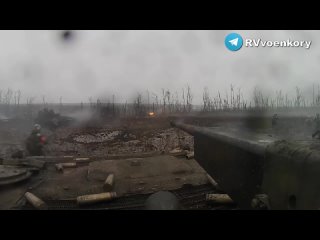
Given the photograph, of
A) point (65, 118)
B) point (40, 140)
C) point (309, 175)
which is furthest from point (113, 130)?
point (309, 175)

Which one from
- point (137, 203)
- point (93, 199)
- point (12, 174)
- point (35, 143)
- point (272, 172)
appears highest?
point (272, 172)

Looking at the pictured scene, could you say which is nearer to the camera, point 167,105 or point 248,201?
point 248,201

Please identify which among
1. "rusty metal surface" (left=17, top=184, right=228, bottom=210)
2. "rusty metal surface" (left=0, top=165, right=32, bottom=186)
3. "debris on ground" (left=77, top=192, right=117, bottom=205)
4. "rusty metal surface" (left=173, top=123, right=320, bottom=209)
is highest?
"rusty metal surface" (left=173, top=123, right=320, bottom=209)

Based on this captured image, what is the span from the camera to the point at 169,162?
912cm

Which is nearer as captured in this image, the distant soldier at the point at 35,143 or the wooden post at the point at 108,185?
the wooden post at the point at 108,185

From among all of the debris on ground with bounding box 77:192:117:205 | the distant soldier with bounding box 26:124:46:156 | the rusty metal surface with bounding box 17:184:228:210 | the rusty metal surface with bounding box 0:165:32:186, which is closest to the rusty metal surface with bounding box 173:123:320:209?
the rusty metal surface with bounding box 17:184:228:210

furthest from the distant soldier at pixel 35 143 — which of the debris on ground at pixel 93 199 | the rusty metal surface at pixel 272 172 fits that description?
the rusty metal surface at pixel 272 172

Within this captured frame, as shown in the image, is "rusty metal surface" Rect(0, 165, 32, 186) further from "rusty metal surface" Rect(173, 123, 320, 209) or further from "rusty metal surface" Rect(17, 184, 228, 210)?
"rusty metal surface" Rect(173, 123, 320, 209)

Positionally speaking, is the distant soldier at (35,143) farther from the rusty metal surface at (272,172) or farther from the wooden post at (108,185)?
the rusty metal surface at (272,172)

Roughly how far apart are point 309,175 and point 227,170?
1.88m

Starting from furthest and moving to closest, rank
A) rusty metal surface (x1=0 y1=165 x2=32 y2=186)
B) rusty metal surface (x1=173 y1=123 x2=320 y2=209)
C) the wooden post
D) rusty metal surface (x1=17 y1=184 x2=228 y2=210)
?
the wooden post, rusty metal surface (x1=0 y1=165 x2=32 y2=186), rusty metal surface (x1=17 y1=184 x2=228 y2=210), rusty metal surface (x1=173 y1=123 x2=320 y2=209)

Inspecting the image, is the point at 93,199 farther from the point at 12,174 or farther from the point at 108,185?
the point at 12,174

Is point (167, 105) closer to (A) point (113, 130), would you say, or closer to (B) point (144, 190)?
(A) point (113, 130)

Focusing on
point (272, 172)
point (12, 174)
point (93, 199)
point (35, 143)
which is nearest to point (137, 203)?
point (93, 199)
